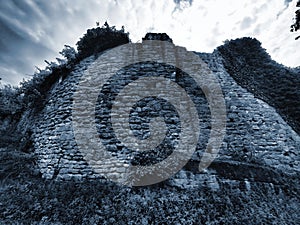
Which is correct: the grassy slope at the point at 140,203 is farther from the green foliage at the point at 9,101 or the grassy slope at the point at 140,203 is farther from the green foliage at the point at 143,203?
the green foliage at the point at 9,101

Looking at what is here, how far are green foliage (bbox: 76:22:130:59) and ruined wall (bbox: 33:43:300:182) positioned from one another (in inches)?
26.6

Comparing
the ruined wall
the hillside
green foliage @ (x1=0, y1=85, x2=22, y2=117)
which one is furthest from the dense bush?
green foliage @ (x1=0, y1=85, x2=22, y2=117)

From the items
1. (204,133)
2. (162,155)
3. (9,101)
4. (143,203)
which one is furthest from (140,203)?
(9,101)

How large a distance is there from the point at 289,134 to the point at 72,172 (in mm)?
6610

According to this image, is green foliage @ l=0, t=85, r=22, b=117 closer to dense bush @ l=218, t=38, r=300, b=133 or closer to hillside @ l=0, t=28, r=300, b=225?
hillside @ l=0, t=28, r=300, b=225

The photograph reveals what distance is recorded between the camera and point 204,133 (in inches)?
196

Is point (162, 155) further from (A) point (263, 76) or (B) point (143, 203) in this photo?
(A) point (263, 76)

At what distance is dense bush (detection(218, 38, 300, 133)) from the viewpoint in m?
6.32

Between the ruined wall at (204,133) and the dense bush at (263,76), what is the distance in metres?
0.72

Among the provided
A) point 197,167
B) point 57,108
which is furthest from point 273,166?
point 57,108

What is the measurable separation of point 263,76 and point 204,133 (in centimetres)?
508

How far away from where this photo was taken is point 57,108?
5109mm

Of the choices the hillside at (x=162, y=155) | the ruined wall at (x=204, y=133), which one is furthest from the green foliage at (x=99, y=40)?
the ruined wall at (x=204, y=133)

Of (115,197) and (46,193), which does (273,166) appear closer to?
(115,197)
